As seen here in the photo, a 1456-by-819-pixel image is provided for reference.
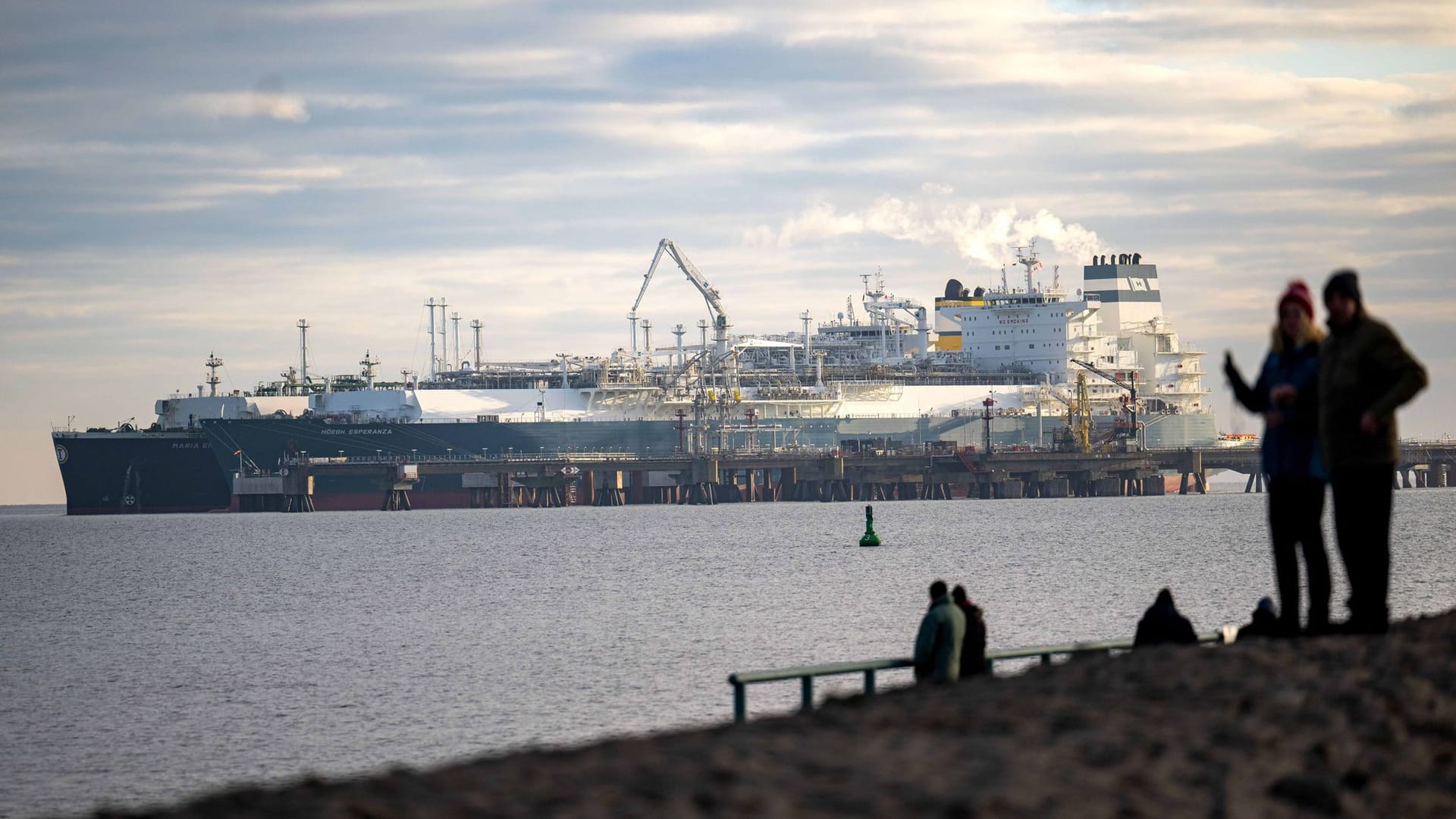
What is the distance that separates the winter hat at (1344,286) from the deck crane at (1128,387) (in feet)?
342

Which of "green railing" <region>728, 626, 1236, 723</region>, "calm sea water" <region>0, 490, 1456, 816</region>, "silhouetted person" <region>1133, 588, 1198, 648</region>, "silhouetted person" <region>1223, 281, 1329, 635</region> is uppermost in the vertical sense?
"silhouetted person" <region>1223, 281, 1329, 635</region>

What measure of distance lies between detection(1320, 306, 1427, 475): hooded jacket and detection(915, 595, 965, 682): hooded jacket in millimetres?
3147

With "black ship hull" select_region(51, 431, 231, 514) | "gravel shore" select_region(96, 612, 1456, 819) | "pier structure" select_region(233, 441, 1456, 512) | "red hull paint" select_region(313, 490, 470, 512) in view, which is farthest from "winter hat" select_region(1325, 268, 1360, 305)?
"black ship hull" select_region(51, 431, 231, 514)

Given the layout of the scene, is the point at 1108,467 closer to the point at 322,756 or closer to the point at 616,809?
the point at 322,756

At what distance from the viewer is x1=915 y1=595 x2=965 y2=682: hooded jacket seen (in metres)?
12.7

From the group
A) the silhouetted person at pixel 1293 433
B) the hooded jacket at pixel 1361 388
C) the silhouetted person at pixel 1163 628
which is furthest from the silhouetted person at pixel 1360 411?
the silhouetted person at pixel 1163 628

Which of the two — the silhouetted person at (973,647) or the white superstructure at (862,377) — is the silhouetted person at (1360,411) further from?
the white superstructure at (862,377)

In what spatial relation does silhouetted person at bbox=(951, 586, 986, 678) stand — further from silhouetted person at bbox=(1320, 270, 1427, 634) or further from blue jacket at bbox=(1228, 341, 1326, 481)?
silhouetted person at bbox=(1320, 270, 1427, 634)

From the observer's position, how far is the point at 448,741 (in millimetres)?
Result: 21156

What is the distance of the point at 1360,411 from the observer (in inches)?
407

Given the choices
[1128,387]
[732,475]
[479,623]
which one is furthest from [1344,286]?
[1128,387]

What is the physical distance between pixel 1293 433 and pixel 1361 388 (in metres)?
0.56

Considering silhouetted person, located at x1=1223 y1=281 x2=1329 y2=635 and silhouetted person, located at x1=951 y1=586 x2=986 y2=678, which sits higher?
silhouetted person, located at x1=1223 y1=281 x2=1329 y2=635

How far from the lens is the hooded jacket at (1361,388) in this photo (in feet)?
33.4
